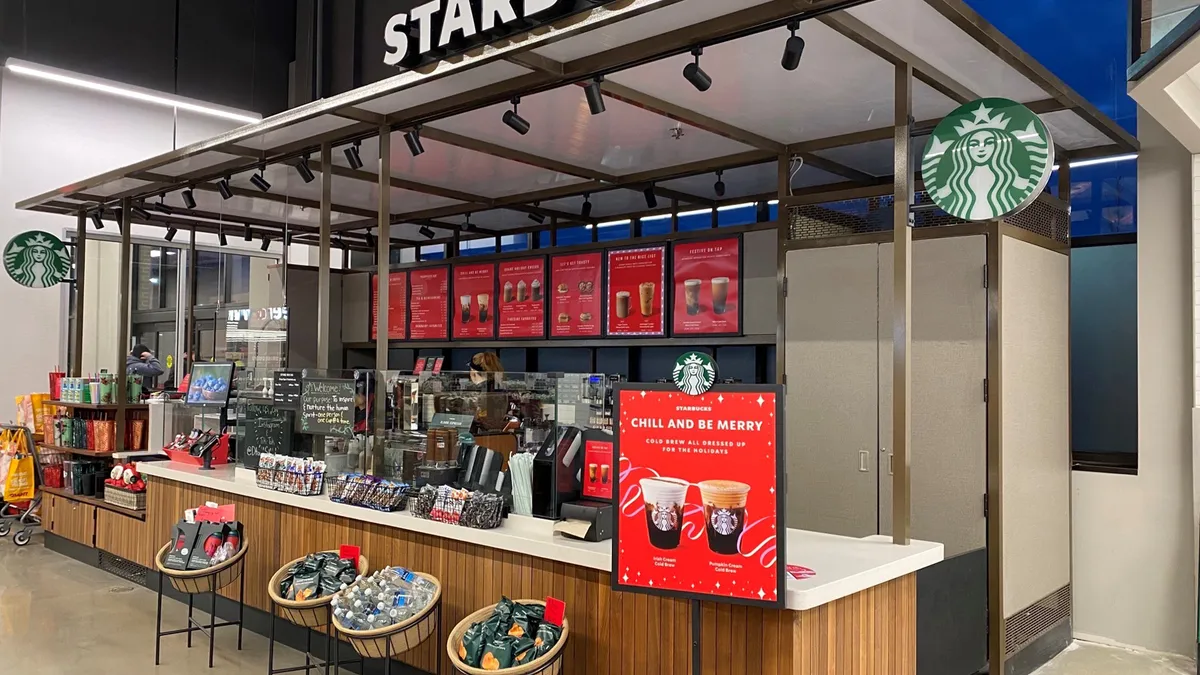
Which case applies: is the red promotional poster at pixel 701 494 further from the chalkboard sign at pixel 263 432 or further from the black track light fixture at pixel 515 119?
the chalkboard sign at pixel 263 432

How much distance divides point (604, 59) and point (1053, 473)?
150 inches

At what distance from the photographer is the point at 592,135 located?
18.5 feet

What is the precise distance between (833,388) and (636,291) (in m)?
2.43

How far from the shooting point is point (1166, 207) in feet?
18.4

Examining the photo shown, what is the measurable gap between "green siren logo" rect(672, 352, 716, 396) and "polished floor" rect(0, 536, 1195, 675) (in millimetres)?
3341

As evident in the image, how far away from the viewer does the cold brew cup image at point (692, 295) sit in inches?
278

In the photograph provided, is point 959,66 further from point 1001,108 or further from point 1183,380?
point 1183,380

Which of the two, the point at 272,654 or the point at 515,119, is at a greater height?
the point at 515,119

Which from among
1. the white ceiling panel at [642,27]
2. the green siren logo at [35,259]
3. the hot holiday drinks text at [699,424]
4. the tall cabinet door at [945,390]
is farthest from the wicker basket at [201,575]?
the green siren logo at [35,259]

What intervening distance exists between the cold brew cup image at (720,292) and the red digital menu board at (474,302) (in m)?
2.69

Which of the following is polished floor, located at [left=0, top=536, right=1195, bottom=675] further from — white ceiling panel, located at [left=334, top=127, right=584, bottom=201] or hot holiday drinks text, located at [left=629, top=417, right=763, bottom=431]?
white ceiling panel, located at [left=334, top=127, right=584, bottom=201]

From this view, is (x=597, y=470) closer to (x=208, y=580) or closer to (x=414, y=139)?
(x=414, y=139)

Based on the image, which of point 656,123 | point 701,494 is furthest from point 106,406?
point 701,494

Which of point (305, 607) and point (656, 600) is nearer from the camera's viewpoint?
point (656, 600)
